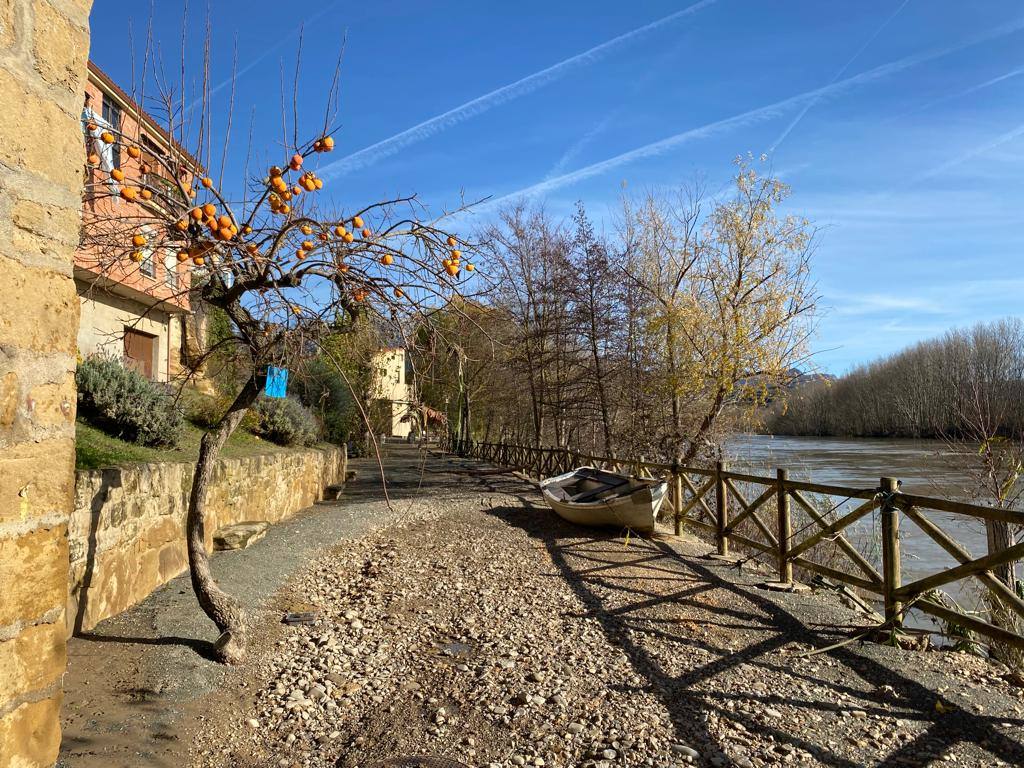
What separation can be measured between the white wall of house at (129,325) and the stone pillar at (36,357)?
11.1 meters

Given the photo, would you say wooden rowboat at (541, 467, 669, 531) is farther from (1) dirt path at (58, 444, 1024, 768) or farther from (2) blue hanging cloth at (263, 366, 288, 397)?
(2) blue hanging cloth at (263, 366, 288, 397)

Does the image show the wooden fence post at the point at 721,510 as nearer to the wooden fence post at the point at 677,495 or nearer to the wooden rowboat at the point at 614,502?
the wooden rowboat at the point at 614,502

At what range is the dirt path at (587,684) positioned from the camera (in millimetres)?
3693

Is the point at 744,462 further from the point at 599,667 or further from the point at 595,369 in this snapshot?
the point at 599,667

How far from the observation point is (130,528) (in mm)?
5230

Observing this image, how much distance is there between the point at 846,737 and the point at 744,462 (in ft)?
43.1

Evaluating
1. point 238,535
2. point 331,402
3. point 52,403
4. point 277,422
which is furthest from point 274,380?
point 331,402

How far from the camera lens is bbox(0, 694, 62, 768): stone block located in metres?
1.53

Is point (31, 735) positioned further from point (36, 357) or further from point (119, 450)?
point (119, 450)

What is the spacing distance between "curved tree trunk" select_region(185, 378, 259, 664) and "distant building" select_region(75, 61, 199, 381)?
3.17 feet

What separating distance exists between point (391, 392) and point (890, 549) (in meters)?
23.7

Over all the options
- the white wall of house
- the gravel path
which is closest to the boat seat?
the gravel path

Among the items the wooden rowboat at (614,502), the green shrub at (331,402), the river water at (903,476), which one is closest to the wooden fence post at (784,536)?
the river water at (903,476)

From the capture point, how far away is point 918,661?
4.98 m
